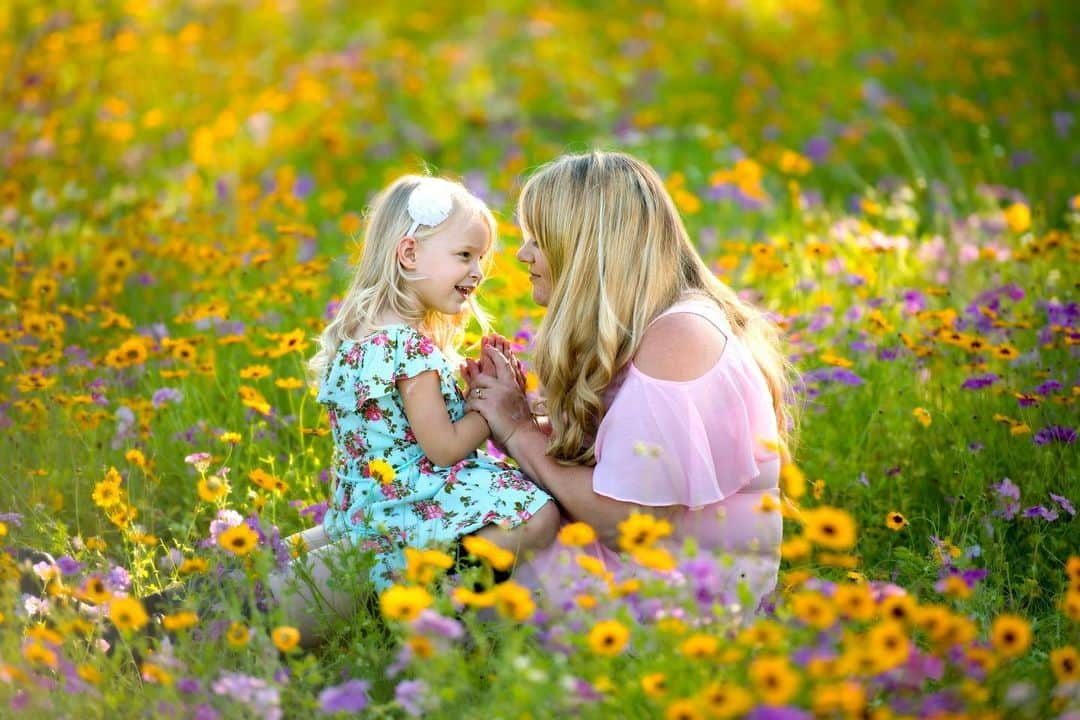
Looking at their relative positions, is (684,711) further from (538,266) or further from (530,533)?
(538,266)

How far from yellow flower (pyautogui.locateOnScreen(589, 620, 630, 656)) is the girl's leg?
82cm

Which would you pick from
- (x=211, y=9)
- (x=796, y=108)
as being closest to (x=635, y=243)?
(x=796, y=108)

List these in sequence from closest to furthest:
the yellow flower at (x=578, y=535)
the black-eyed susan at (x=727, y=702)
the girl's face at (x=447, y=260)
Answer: the black-eyed susan at (x=727, y=702) < the yellow flower at (x=578, y=535) < the girl's face at (x=447, y=260)

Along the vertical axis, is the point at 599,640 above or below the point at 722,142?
above

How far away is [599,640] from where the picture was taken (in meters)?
1.71

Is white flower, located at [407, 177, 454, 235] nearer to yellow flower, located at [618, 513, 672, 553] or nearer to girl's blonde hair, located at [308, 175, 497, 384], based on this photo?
girl's blonde hair, located at [308, 175, 497, 384]

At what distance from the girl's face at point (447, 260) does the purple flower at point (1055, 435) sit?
1.38 m

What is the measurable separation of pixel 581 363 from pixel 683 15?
22.0ft

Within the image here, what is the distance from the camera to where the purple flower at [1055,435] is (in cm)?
283

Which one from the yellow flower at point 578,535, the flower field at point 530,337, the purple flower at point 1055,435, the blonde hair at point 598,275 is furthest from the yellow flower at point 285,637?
the purple flower at point 1055,435

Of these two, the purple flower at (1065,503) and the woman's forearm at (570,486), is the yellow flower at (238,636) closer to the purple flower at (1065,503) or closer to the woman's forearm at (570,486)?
the woman's forearm at (570,486)

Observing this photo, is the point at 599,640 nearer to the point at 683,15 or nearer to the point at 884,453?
the point at 884,453

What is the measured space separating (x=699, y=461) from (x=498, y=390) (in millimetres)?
499

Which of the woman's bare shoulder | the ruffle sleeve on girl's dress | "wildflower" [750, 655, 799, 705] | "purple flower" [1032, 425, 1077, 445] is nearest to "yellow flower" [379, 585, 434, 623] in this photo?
"wildflower" [750, 655, 799, 705]
